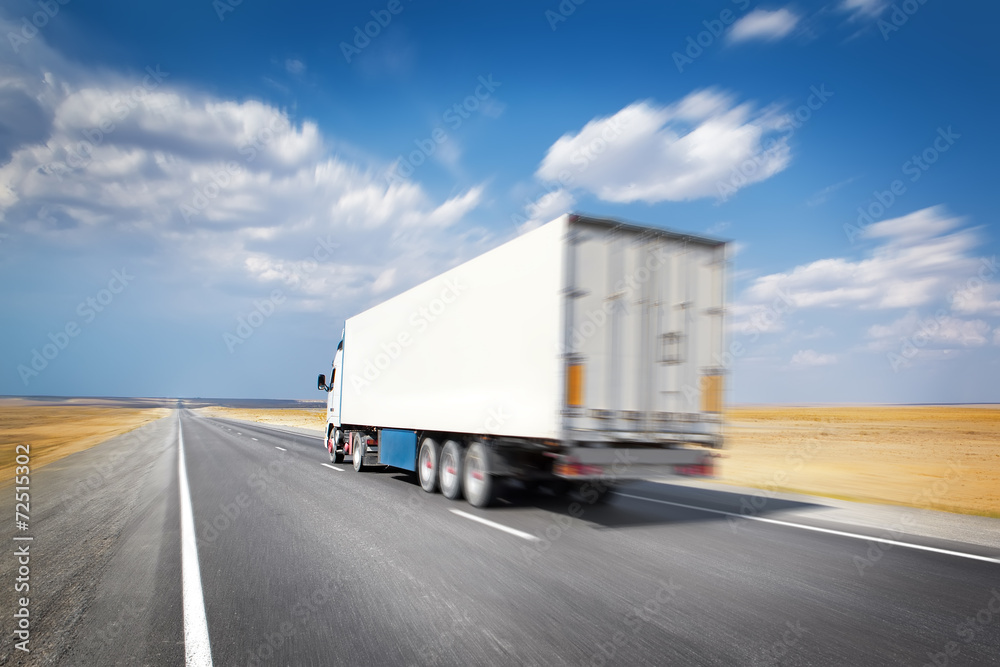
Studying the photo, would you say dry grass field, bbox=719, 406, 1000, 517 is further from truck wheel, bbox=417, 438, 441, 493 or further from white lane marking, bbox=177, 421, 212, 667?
white lane marking, bbox=177, 421, 212, 667

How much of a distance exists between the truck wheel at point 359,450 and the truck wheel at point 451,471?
4786 mm

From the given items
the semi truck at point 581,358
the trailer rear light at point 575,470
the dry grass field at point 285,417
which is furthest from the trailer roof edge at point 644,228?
the dry grass field at point 285,417

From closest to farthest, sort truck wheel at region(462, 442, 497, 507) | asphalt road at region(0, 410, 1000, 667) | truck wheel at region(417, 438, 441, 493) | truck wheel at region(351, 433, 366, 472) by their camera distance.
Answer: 1. asphalt road at region(0, 410, 1000, 667)
2. truck wheel at region(462, 442, 497, 507)
3. truck wheel at region(417, 438, 441, 493)
4. truck wheel at region(351, 433, 366, 472)

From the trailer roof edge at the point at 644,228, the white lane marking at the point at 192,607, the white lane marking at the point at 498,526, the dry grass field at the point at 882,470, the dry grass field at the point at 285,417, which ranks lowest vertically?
the dry grass field at the point at 285,417

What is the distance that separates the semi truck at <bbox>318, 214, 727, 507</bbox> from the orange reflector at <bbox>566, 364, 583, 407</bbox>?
0.05 ft

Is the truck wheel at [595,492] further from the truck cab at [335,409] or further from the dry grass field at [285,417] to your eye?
the dry grass field at [285,417]

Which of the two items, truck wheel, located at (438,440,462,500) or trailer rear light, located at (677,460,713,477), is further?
truck wheel, located at (438,440,462,500)

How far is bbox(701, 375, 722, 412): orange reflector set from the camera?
28.7 feet

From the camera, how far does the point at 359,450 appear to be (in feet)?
50.5

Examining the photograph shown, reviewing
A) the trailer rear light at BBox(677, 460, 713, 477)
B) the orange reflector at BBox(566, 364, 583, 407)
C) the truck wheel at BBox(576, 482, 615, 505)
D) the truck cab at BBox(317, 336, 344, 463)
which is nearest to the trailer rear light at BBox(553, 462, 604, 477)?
the orange reflector at BBox(566, 364, 583, 407)

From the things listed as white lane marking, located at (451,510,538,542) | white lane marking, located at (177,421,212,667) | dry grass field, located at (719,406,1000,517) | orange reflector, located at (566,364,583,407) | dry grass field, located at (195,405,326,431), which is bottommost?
dry grass field, located at (195,405,326,431)

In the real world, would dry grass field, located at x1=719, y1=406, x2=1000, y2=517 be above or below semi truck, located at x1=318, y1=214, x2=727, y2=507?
below

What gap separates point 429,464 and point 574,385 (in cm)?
459

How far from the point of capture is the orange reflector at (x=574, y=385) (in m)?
7.49
